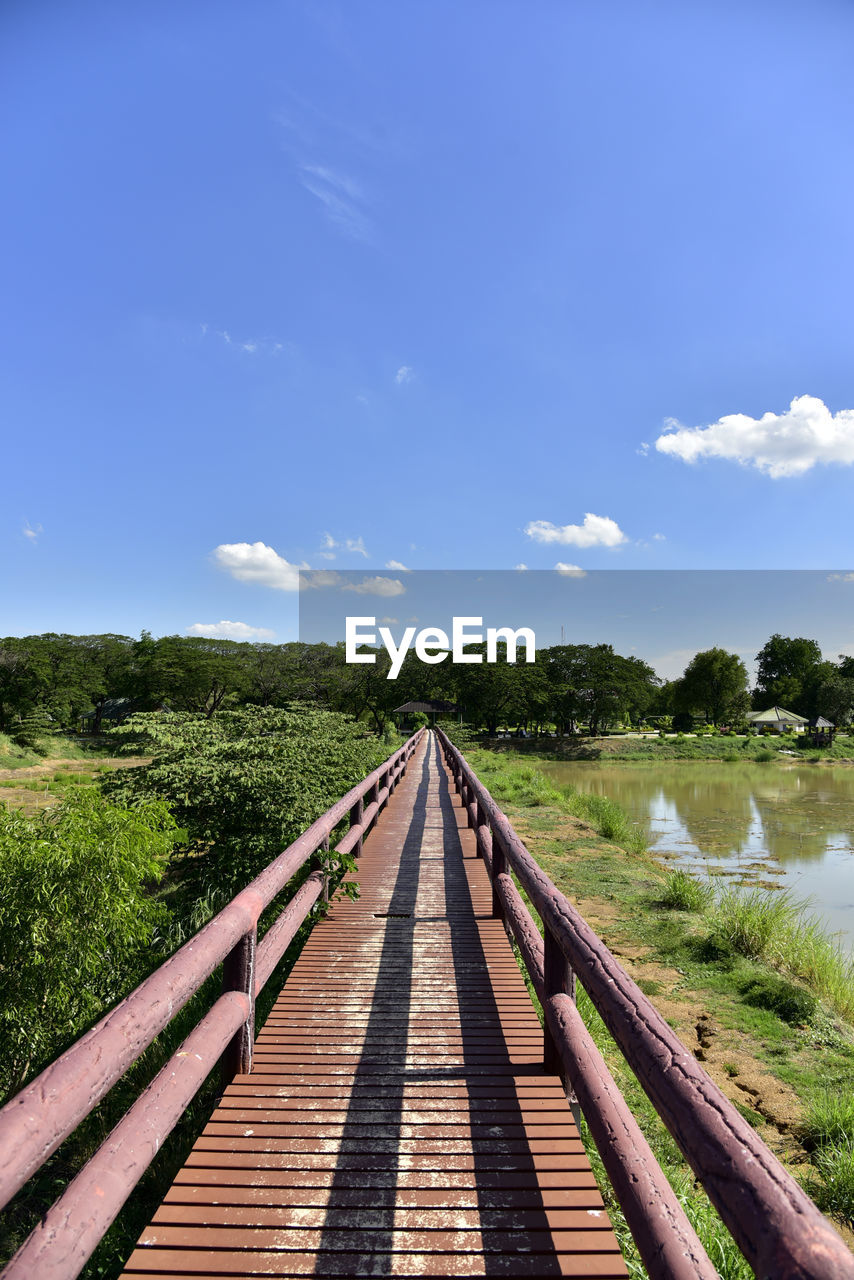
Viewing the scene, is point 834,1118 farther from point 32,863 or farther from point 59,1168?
point 32,863

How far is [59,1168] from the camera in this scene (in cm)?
410

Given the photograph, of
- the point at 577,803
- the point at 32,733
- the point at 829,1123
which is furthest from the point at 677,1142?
the point at 32,733

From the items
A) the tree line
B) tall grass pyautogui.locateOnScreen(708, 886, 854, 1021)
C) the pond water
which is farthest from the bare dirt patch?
tall grass pyautogui.locateOnScreen(708, 886, 854, 1021)

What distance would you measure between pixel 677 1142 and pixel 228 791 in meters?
8.29

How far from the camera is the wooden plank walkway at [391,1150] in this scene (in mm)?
1956

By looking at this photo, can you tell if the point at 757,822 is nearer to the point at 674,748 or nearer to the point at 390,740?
the point at 390,740

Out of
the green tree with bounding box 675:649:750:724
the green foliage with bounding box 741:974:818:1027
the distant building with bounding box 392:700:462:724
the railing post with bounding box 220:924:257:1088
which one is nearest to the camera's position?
the railing post with bounding box 220:924:257:1088

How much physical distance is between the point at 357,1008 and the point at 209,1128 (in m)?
1.26

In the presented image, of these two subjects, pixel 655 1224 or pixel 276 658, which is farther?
pixel 276 658

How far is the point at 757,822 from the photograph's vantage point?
20000 millimetres

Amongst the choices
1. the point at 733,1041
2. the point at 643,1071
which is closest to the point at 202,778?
the point at 733,1041

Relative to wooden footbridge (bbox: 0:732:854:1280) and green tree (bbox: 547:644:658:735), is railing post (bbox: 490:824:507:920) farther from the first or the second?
green tree (bbox: 547:644:658:735)

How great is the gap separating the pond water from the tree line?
53.9ft

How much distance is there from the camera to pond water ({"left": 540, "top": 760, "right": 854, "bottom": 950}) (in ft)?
42.8
